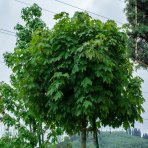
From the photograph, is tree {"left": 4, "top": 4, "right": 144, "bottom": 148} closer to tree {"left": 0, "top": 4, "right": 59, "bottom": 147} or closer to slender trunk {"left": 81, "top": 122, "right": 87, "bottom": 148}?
slender trunk {"left": 81, "top": 122, "right": 87, "bottom": 148}

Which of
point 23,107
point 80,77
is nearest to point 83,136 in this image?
point 80,77

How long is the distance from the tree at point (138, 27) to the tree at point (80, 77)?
10.6 meters

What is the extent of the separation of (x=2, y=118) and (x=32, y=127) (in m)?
1.27

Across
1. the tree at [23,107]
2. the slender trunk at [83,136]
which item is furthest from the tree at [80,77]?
the tree at [23,107]

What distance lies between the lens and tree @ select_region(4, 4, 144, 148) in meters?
8.12

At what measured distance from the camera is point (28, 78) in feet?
28.9

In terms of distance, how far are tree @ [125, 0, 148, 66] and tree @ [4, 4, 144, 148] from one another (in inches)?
416

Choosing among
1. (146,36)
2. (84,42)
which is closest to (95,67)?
(84,42)

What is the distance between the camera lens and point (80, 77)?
323 inches

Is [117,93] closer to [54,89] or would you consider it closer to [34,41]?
[54,89]

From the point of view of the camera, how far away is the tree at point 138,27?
19.6m

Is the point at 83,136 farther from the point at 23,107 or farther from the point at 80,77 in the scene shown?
the point at 23,107

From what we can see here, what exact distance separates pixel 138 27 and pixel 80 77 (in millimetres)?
11829

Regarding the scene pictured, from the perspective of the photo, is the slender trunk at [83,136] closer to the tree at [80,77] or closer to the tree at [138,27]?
the tree at [80,77]
